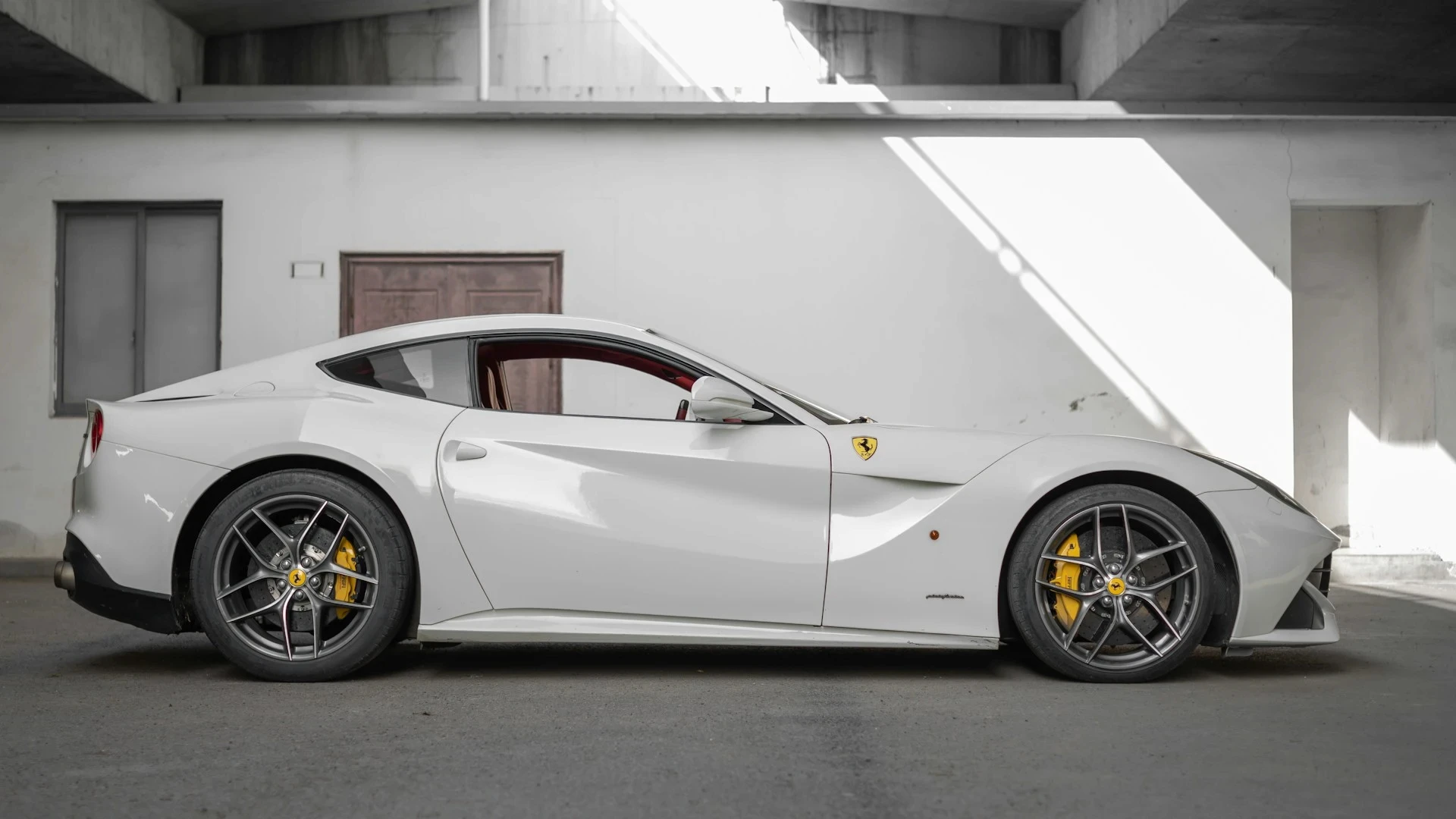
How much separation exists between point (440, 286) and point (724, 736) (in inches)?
253

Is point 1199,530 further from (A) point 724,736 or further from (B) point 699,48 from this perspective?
(B) point 699,48

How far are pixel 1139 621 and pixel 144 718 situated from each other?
3.31 meters

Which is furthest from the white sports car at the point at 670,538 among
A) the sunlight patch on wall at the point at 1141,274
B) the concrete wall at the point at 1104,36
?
the sunlight patch on wall at the point at 1141,274

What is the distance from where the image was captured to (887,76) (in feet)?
35.1

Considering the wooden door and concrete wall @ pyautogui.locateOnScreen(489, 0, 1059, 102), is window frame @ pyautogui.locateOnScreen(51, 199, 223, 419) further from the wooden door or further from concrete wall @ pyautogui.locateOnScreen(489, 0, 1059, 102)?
concrete wall @ pyautogui.locateOnScreen(489, 0, 1059, 102)

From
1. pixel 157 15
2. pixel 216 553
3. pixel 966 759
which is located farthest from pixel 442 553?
pixel 157 15

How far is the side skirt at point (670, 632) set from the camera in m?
4.11

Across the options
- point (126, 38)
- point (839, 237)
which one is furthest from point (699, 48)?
point (126, 38)

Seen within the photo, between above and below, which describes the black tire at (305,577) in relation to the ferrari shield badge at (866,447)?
below

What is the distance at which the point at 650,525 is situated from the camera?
4133 millimetres

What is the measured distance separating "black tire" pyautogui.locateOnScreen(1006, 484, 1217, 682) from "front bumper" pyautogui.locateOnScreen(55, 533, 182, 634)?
2.99m

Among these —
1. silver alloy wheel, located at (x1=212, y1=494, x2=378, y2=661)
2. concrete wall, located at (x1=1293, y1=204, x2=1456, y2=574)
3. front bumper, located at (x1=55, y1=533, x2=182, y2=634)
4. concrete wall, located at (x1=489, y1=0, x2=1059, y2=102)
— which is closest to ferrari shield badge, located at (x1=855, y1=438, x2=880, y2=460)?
silver alloy wheel, located at (x1=212, y1=494, x2=378, y2=661)

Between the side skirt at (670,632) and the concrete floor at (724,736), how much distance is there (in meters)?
0.18

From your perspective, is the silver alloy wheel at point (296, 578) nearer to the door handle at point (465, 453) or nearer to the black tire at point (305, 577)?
the black tire at point (305, 577)
